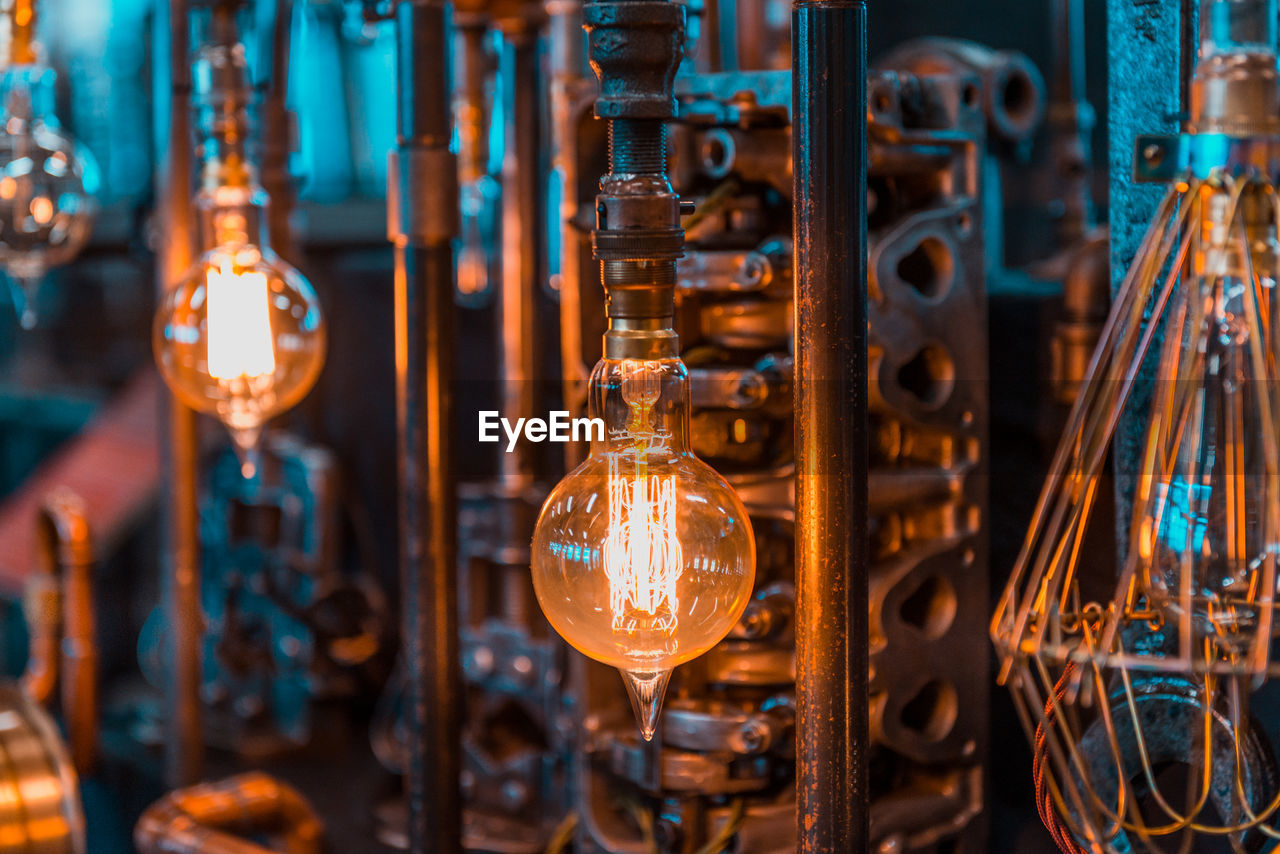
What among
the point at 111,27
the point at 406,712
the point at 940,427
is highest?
the point at 111,27

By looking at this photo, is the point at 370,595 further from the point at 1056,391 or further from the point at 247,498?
the point at 1056,391

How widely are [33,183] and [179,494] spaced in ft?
0.88

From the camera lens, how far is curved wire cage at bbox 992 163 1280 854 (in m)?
0.53

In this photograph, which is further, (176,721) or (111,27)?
(111,27)

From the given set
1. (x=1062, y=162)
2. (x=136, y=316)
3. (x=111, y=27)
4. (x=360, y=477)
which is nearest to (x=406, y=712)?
(x=1062, y=162)

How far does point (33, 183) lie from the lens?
1080 millimetres

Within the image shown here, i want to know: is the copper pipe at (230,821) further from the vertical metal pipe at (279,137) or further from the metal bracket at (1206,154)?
the metal bracket at (1206,154)

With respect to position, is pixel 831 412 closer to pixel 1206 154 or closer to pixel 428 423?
pixel 1206 154

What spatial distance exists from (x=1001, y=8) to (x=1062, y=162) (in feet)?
0.54

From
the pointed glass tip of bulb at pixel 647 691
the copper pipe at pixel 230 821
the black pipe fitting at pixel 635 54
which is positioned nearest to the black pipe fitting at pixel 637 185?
the black pipe fitting at pixel 635 54

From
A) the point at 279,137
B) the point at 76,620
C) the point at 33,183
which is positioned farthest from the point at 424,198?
the point at 76,620

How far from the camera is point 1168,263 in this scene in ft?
2.18

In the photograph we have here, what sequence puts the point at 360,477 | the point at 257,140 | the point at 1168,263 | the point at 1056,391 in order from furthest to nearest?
1. the point at 360,477
2. the point at 257,140
3. the point at 1056,391
4. the point at 1168,263

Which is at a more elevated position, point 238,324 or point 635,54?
point 635,54
